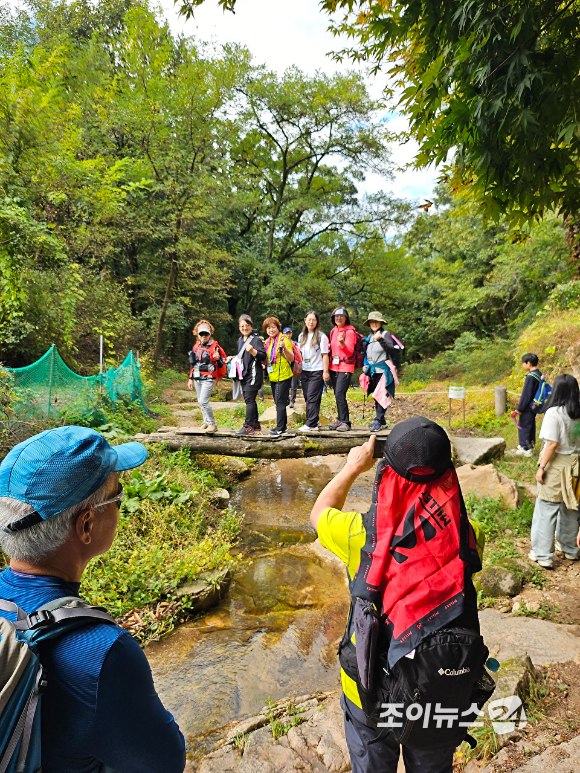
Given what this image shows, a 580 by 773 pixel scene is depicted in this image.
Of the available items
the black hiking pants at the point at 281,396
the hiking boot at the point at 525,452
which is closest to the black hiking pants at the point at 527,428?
the hiking boot at the point at 525,452

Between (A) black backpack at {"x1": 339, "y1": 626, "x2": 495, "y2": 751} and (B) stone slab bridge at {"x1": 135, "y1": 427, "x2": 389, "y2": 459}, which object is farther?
(B) stone slab bridge at {"x1": 135, "y1": 427, "x2": 389, "y2": 459}

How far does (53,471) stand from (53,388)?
6.80 meters

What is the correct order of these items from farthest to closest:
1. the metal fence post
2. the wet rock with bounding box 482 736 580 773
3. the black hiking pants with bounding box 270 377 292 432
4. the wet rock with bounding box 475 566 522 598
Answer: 1. the metal fence post
2. the black hiking pants with bounding box 270 377 292 432
3. the wet rock with bounding box 475 566 522 598
4. the wet rock with bounding box 482 736 580 773

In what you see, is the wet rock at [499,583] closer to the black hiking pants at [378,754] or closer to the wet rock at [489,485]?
the wet rock at [489,485]

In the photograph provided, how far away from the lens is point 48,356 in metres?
7.05

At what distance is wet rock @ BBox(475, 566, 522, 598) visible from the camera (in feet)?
13.7

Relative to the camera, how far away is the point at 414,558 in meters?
1.50

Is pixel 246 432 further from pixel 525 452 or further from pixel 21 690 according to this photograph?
pixel 21 690

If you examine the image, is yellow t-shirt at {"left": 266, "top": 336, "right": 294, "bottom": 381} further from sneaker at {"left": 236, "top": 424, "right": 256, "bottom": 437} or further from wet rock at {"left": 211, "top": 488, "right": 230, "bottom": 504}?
wet rock at {"left": 211, "top": 488, "right": 230, "bottom": 504}

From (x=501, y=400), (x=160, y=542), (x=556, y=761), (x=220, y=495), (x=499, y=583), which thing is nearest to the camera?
(x=556, y=761)

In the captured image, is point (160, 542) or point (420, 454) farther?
point (160, 542)

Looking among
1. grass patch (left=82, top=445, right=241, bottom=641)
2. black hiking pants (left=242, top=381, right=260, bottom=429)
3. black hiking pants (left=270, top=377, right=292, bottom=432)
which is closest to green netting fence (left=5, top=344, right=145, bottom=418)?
grass patch (left=82, top=445, right=241, bottom=641)

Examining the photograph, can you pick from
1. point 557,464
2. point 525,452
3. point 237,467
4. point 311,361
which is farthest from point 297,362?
point 525,452

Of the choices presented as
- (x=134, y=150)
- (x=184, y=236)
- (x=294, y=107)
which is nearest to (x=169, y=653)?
(x=184, y=236)
